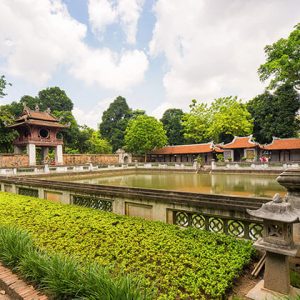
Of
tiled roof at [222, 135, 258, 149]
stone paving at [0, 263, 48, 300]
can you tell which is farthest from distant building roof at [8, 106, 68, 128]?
stone paving at [0, 263, 48, 300]

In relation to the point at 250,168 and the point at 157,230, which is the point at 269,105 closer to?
the point at 250,168

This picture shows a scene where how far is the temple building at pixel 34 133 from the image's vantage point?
102 feet

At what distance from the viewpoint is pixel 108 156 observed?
1544 inches

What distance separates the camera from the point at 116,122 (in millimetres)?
54375

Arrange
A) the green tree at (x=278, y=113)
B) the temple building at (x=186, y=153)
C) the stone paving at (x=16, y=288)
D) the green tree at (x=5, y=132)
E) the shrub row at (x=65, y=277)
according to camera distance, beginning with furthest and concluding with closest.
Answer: the temple building at (x=186, y=153)
the green tree at (x=278, y=113)
the green tree at (x=5, y=132)
the stone paving at (x=16, y=288)
the shrub row at (x=65, y=277)

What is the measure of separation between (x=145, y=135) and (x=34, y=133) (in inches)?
692

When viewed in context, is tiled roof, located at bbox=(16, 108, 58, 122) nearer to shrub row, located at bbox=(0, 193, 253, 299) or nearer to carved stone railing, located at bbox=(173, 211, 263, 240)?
shrub row, located at bbox=(0, 193, 253, 299)

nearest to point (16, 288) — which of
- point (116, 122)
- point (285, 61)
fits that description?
point (285, 61)

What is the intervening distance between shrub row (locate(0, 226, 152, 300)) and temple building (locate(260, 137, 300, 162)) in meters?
34.4

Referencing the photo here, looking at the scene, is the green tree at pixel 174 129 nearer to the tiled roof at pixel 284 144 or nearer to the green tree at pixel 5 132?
the tiled roof at pixel 284 144

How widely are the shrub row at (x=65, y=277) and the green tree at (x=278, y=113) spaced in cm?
3894

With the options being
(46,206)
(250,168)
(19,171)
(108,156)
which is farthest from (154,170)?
(46,206)

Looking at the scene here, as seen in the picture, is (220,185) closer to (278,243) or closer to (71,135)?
(278,243)

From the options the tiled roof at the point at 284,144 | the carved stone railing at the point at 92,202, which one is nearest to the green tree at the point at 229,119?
the tiled roof at the point at 284,144
